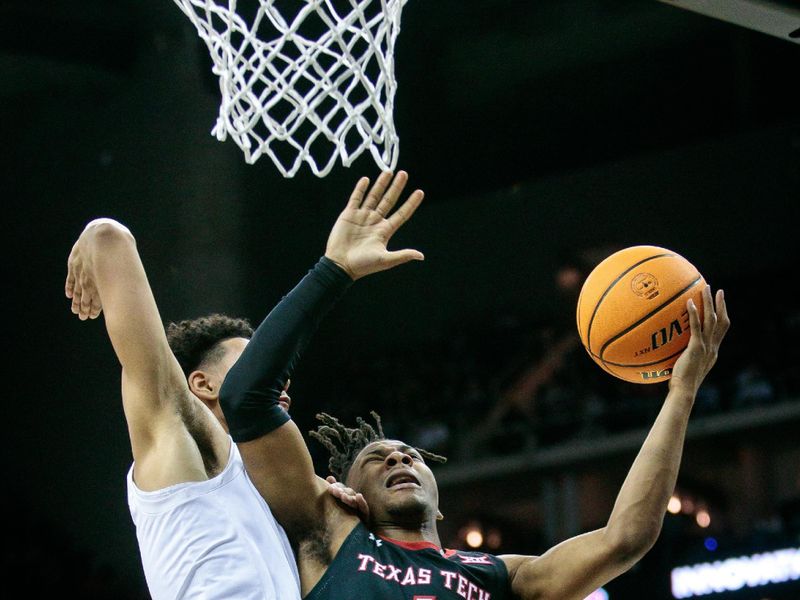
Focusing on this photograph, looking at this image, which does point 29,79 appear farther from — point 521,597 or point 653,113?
point 521,597

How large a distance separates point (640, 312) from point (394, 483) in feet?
2.47

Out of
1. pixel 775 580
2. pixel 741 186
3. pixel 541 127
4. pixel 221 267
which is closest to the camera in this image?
pixel 775 580

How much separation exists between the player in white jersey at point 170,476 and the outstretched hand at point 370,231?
Result: 0.04 metres

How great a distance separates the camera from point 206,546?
272cm

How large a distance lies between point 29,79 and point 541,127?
451 cm

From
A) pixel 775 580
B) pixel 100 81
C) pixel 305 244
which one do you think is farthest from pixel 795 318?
pixel 100 81

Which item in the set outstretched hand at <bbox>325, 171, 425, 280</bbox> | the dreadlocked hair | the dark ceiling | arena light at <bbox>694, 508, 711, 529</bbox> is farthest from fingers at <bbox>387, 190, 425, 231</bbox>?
the dark ceiling

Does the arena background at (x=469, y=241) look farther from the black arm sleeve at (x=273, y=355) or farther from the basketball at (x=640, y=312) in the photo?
the black arm sleeve at (x=273, y=355)

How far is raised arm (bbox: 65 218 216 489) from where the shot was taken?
8.87ft

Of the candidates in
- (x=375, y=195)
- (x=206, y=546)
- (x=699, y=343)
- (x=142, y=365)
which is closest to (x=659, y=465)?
(x=699, y=343)

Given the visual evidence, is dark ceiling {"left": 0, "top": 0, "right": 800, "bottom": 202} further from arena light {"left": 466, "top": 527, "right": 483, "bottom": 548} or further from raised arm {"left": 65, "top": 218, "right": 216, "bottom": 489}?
raised arm {"left": 65, "top": 218, "right": 216, "bottom": 489}

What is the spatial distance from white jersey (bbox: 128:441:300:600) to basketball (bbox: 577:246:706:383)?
95cm

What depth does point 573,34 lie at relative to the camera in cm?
1166

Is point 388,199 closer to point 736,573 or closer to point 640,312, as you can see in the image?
point 640,312
